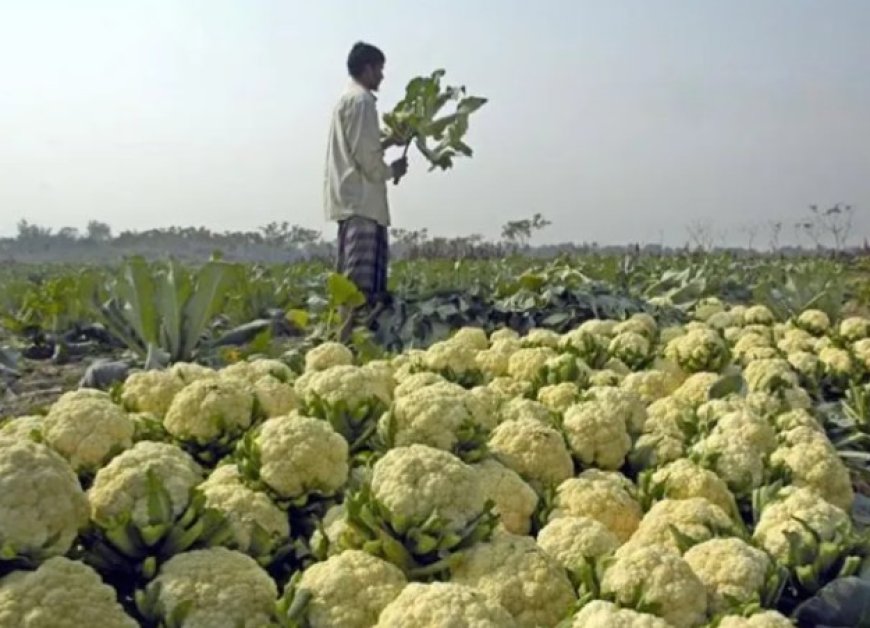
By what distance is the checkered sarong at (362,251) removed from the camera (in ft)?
21.9

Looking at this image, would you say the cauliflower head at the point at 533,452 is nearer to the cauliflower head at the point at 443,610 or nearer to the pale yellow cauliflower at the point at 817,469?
the pale yellow cauliflower at the point at 817,469

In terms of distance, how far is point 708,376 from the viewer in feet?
11.2

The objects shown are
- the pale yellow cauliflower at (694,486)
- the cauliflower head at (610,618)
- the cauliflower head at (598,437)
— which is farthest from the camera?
the cauliflower head at (598,437)

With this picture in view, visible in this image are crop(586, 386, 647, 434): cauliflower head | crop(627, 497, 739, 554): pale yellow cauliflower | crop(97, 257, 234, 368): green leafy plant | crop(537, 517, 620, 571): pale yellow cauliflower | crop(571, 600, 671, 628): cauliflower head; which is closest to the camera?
crop(571, 600, 671, 628): cauliflower head

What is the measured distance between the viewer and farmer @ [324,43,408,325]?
647 cm

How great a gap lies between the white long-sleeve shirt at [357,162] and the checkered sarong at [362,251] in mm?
80

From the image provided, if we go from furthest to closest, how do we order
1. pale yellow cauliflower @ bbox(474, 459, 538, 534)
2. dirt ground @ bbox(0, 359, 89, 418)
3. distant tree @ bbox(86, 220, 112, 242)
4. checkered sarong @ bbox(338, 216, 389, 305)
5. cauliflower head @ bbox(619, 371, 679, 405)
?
1. distant tree @ bbox(86, 220, 112, 242)
2. checkered sarong @ bbox(338, 216, 389, 305)
3. dirt ground @ bbox(0, 359, 89, 418)
4. cauliflower head @ bbox(619, 371, 679, 405)
5. pale yellow cauliflower @ bbox(474, 459, 538, 534)

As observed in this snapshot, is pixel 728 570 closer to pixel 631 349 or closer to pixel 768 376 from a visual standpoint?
pixel 768 376

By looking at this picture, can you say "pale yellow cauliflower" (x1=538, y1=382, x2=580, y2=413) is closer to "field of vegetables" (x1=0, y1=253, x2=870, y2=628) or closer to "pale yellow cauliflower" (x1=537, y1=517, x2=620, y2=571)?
"field of vegetables" (x1=0, y1=253, x2=870, y2=628)

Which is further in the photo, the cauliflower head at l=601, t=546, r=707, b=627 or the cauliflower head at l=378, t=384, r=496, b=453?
the cauliflower head at l=378, t=384, r=496, b=453

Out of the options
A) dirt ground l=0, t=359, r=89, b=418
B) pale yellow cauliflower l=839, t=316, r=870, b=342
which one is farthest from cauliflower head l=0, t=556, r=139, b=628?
pale yellow cauliflower l=839, t=316, r=870, b=342

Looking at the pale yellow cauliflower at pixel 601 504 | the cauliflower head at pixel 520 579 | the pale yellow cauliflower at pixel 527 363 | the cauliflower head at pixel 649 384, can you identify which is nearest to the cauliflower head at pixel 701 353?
the cauliflower head at pixel 649 384

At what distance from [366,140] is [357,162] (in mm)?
171

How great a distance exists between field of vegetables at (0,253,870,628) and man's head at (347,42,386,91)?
326cm
